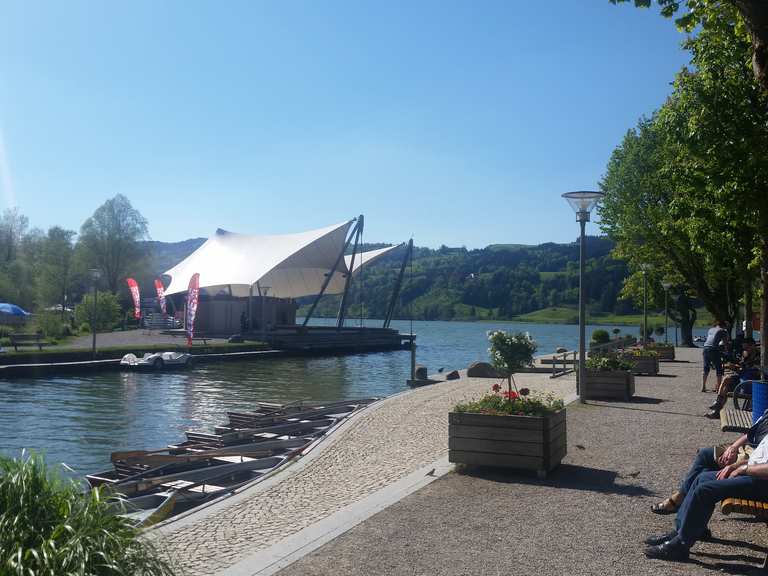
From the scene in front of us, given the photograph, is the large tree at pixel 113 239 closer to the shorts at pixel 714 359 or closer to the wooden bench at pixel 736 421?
the shorts at pixel 714 359

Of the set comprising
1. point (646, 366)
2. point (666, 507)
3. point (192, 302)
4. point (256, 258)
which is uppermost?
point (256, 258)

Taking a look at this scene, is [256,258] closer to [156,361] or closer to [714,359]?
[156,361]

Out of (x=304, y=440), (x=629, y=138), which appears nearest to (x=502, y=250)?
(x=629, y=138)

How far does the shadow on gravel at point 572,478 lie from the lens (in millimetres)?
6707

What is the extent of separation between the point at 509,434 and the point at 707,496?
2803 mm

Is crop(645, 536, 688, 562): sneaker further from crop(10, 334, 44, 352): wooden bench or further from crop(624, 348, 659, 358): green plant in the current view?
crop(10, 334, 44, 352): wooden bench

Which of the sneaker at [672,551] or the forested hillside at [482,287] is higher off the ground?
the forested hillside at [482,287]

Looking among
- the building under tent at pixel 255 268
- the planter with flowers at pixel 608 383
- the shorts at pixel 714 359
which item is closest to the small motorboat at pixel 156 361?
the building under tent at pixel 255 268

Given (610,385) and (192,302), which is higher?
(192,302)

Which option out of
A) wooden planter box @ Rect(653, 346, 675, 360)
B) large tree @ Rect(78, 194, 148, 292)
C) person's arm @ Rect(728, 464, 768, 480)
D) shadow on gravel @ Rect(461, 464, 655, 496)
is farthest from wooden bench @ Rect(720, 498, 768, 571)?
large tree @ Rect(78, 194, 148, 292)

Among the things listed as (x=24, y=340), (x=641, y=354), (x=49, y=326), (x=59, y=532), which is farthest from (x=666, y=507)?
(x=49, y=326)

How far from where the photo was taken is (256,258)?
55.1 meters

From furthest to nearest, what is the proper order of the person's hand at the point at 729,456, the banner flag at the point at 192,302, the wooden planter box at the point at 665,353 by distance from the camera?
the banner flag at the point at 192,302 < the wooden planter box at the point at 665,353 < the person's hand at the point at 729,456

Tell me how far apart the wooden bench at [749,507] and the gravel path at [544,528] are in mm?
345
